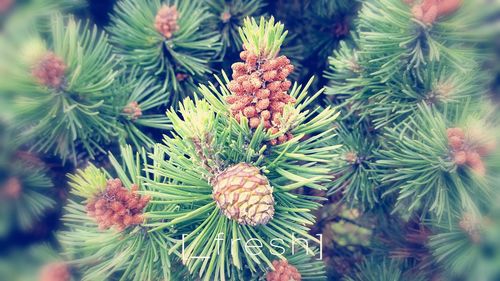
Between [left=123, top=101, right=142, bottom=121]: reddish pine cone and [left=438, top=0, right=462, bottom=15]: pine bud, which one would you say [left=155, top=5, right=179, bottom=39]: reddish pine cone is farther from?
[left=438, top=0, right=462, bottom=15]: pine bud

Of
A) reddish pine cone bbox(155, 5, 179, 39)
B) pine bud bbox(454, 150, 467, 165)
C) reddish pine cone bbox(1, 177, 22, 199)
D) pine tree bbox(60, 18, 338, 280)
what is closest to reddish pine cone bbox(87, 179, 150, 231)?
pine tree bbox(60, 18, 338, 280)

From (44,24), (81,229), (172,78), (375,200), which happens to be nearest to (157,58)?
(172,78)

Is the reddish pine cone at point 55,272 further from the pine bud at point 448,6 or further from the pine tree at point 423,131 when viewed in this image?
the pine bud at point 448,6

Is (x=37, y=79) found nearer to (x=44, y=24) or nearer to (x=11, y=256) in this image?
(x=44, y=24)

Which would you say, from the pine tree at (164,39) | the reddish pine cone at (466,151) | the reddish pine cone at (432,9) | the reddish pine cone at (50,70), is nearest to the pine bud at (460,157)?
the reddish pine cone at (466,151)

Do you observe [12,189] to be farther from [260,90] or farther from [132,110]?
[260,90]

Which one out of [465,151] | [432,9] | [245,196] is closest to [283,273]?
[245,196]
